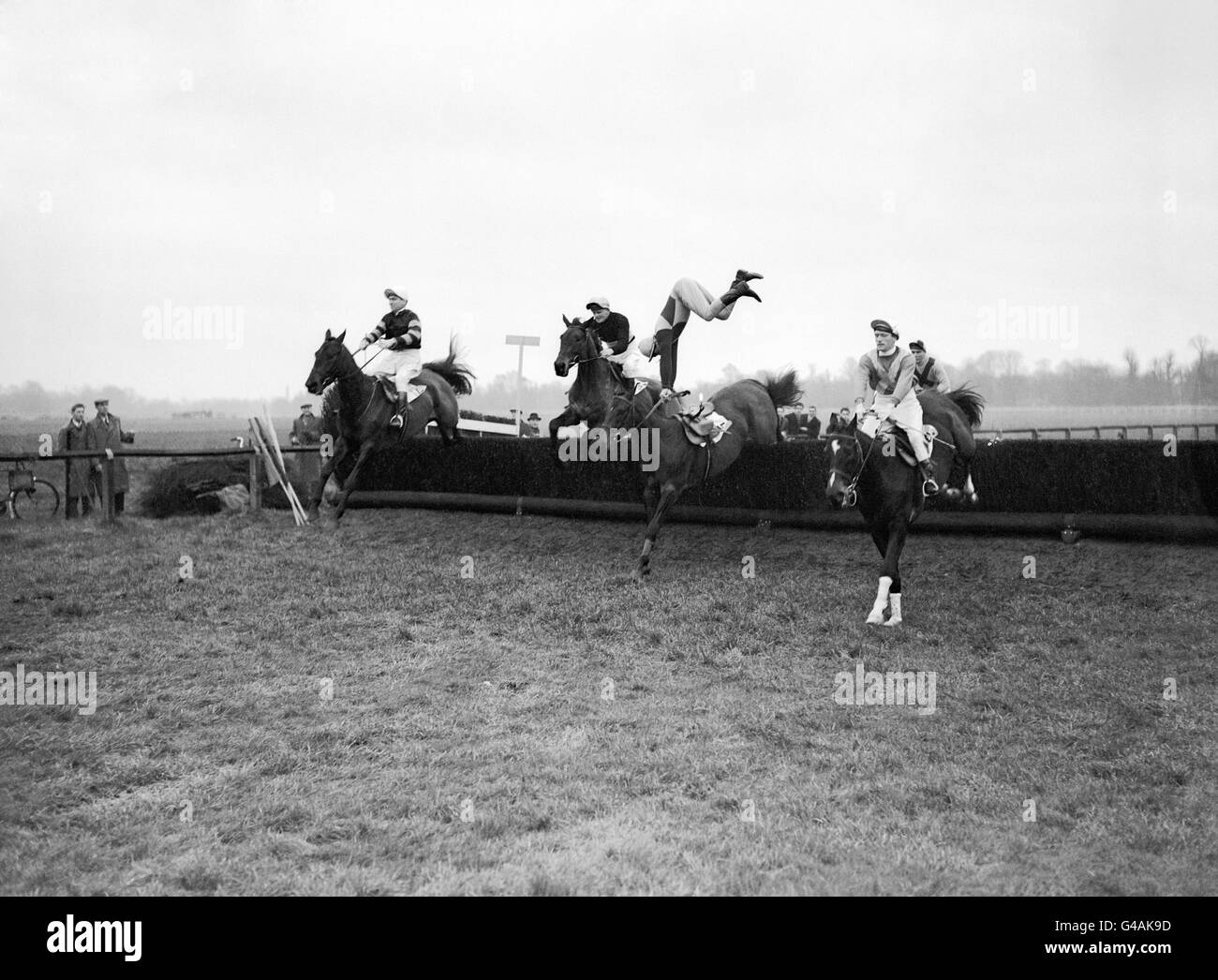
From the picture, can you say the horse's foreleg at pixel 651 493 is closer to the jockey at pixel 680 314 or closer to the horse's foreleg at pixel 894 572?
the jockey at pixel 680 314

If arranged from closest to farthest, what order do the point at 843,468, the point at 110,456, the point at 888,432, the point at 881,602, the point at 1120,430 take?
the point at 843,468 < the point at 881,602 < the point at 888,432 < the point at 110,456 < the point at 1120,430

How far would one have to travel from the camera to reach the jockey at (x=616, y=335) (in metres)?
12.5

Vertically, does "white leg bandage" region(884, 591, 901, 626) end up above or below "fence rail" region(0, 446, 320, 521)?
below

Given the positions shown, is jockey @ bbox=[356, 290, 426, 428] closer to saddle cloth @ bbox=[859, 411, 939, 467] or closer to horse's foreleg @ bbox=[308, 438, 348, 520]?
horse's foreleg @ bbox=[308, 438, 348, 520]

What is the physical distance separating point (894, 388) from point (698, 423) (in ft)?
9.89

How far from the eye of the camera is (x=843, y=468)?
9500 millimetres

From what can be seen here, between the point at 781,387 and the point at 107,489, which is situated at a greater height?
the point at 781,387

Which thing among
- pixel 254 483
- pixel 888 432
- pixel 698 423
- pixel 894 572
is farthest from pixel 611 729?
pixel 254 483

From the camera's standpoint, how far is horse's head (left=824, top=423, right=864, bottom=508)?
30.8 ft

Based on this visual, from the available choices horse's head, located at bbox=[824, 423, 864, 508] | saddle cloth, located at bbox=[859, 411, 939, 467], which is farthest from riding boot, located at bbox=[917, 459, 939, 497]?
horse's head, located at bbox=[824, 423, 864, 508]

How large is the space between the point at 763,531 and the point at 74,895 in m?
10.2

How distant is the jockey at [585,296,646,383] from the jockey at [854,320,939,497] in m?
3.31

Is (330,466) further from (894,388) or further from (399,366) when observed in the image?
(894,388)
